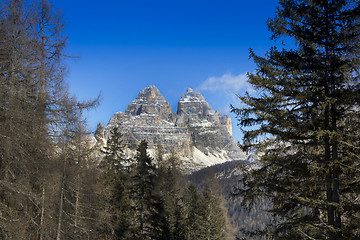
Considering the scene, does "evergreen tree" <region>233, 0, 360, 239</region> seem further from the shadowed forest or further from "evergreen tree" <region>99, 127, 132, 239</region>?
"evergreen tree" <region>99, 127, 132, 239</region>

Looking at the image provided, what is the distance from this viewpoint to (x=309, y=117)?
777 cm

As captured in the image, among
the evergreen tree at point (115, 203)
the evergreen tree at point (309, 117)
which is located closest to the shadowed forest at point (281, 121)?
the evergreen tree at point (309, 117)

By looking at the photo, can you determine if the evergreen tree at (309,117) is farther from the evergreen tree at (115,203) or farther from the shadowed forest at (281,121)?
the evergreen tree at (115,203)

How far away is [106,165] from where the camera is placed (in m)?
23.5

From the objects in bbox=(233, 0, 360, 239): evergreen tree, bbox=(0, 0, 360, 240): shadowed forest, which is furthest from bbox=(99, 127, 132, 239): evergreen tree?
bbox=(233, 0, 360, 239): evergreen tree

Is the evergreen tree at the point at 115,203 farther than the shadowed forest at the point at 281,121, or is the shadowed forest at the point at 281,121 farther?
the evergreen tree at the point at 115,203

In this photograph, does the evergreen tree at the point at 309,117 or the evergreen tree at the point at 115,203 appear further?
the evergreen tree at the point at 115,203

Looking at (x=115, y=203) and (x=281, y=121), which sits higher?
(x=281, y=121)

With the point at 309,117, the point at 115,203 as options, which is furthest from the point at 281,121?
the point at 115,203

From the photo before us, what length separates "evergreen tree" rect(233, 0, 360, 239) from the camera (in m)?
7.04

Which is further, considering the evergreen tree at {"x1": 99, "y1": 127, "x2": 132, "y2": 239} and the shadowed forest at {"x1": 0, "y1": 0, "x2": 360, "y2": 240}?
the evergreen tree at {"x1": 99, "y1": 127, "x2": 132, "y2": 239}

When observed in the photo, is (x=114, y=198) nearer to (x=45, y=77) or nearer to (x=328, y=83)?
(x=45, y=77)

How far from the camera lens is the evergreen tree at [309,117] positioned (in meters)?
7.04

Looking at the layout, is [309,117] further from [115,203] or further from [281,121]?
[115,203]
